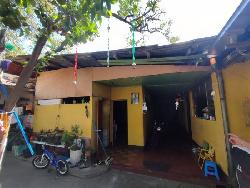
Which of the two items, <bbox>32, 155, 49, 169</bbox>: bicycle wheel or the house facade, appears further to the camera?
<bbox>32, 155, 49, 169</bbox>: bicycle wheel

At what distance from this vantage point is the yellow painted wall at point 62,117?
8.11 meters

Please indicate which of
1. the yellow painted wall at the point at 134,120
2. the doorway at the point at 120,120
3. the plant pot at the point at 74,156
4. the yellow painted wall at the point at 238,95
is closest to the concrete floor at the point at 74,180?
the plant pot at the point at 74,156

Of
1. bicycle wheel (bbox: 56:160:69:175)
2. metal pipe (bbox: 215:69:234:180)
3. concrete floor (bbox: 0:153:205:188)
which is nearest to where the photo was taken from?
metal pipe (bbox: 215:69:234:180)

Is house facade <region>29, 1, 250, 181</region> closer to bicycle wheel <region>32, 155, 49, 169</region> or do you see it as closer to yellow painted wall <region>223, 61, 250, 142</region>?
yellow painted wall <region>223, 61, 250, 142</region>

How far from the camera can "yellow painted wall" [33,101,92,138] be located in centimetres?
811

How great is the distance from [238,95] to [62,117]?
7.14 meters

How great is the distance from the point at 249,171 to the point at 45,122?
8505 mm

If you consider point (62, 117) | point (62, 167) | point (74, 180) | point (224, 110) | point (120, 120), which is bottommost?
point (74, 180)

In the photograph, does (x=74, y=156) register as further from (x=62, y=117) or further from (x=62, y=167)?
(x=62, y=117)

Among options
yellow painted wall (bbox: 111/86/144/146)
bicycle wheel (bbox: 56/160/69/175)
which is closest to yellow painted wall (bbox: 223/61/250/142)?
yellow painted wall (bbox: 111/86/144/146)

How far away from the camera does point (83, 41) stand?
3918 mm

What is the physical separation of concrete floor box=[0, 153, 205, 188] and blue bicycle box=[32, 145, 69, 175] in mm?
199

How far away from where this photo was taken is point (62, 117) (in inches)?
341

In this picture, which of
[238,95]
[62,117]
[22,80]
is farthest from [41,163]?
[238,95]
